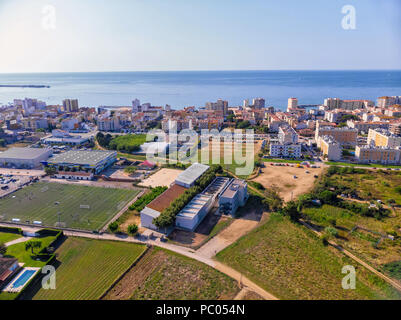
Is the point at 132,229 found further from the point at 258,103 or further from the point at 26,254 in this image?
the point at 258,103

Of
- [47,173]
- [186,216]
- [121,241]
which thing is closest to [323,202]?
[186,216]

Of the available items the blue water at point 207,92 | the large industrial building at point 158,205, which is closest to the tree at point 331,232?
the large industrial building at point 158,205

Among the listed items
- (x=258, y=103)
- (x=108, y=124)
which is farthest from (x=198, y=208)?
(x=258, y=103)

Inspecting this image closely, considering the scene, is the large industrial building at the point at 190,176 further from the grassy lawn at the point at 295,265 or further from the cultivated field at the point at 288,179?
the grassy lawn at the point at 295,265

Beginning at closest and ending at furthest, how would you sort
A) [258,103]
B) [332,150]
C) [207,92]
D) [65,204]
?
[65,204], [332,150], [258,103], [207,92]

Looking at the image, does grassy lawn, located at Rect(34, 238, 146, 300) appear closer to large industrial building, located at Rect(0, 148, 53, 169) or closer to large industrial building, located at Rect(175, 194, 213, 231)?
large industrial building, located at Rect(175, 194, 213, 231)
